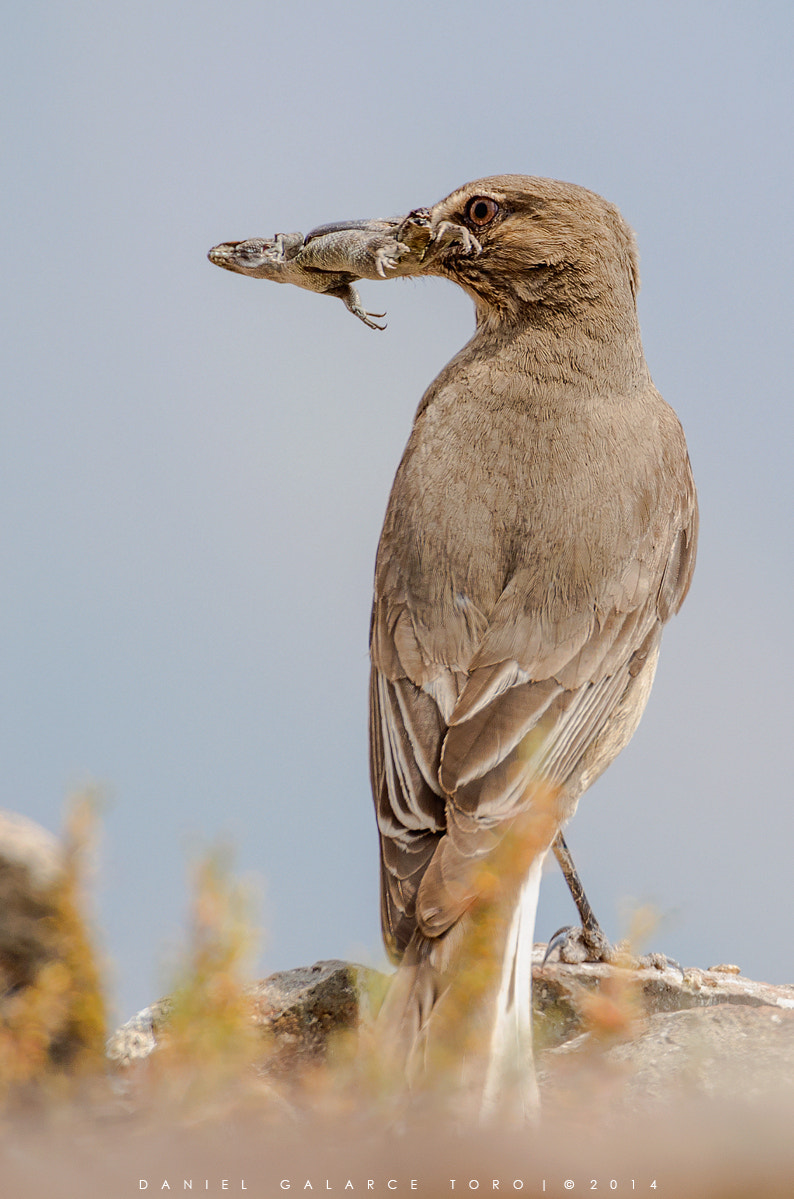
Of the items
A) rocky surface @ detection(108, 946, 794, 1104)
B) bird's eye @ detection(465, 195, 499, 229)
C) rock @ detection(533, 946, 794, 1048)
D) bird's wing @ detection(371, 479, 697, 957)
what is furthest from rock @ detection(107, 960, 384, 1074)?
bird's eye @ detection(465, 195, 499, 229)

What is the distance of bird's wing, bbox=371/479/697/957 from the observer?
12.4 feet

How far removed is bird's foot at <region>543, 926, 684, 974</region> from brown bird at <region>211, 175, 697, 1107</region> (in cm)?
103

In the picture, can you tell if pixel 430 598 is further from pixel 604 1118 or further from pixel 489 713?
pixel 604 1118

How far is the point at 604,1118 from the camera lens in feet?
8.82

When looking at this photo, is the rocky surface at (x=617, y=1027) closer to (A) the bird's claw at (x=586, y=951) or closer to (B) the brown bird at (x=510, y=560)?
(A) the bird's claw at (x=586, y=951)

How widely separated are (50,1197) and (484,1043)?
155 centimetres

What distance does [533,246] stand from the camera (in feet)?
16.5

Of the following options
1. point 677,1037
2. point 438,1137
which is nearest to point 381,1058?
point 438,1137

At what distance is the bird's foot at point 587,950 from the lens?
17.4 feet

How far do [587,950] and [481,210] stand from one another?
3.35 meters

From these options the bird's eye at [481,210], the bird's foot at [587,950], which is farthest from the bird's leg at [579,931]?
the bird's eye at [481,210]

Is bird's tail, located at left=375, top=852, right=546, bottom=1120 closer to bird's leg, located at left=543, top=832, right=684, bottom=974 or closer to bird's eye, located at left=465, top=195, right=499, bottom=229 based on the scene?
bird's leg, located at left=543, top=832, right=684, bottom=974

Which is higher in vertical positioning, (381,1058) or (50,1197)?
(50,1197)

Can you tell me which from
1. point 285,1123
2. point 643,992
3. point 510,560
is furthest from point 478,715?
point 643,992
